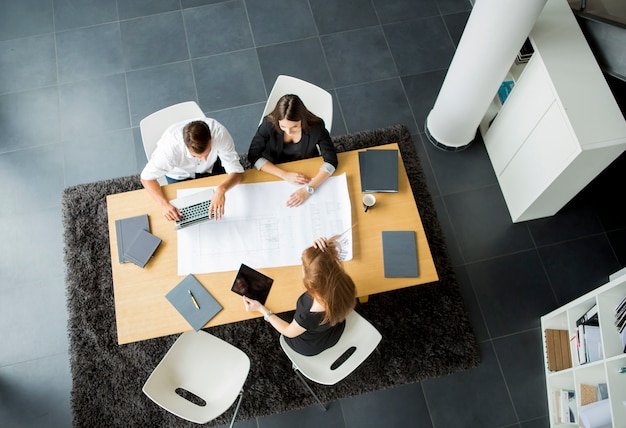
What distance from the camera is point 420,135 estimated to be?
148 inches

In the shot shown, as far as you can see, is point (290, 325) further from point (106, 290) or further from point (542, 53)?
point (542, 53)

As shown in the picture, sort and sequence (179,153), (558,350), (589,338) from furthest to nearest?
(558,350), (589,338), (179,153)

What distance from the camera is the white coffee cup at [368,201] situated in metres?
2.49

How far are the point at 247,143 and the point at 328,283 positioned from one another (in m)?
1.89

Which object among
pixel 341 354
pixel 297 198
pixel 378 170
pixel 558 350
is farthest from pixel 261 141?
pixel 558 350

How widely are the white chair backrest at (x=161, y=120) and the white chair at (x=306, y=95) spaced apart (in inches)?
17.8

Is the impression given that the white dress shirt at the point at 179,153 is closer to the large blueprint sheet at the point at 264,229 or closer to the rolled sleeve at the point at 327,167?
the large blueprint sheet at the point at 264,229

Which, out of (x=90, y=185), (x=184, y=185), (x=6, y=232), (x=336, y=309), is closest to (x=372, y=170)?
(x=336, y=309)

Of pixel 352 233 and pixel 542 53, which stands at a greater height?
pixel 542 53

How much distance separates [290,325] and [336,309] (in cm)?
32

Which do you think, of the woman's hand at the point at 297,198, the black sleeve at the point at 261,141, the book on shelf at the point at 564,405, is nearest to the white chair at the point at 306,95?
the black sleeve at the point at 261,141

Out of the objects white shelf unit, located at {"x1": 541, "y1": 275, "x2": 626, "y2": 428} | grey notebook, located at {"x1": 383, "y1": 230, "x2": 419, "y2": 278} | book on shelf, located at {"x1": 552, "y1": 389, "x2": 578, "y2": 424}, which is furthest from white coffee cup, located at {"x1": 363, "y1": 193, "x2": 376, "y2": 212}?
book on shelf, located at {"x1": 552, "y1": 389, "x2": 578, "y2": 424}

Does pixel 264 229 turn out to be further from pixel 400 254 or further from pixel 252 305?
pixel 400 254

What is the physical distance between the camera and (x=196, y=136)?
2.33 m
